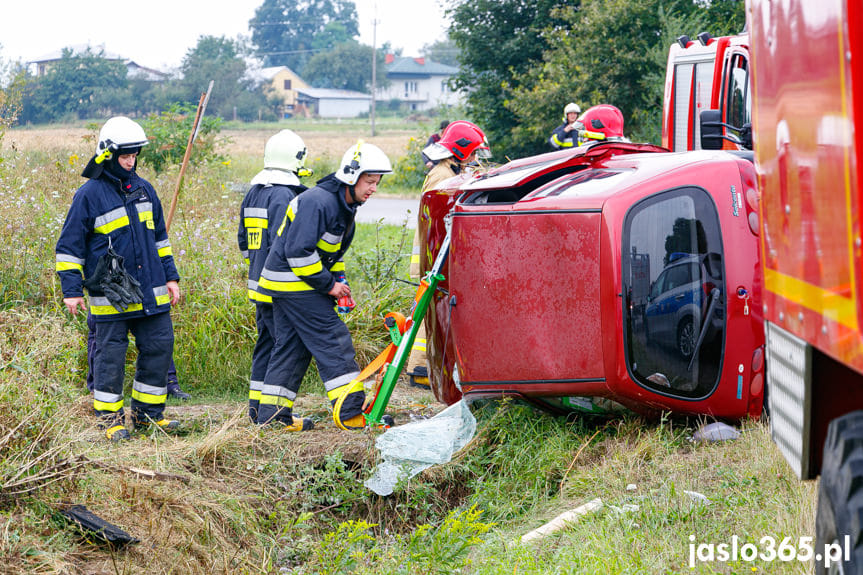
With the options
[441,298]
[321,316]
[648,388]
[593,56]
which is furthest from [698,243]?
[593,56]

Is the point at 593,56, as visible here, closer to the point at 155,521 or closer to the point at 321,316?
the point at 321,316

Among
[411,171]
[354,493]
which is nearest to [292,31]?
[411,171]

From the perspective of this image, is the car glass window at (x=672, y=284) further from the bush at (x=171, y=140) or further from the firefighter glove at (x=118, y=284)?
the bush at (x=171, y=140)

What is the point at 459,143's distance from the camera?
25.0 ft

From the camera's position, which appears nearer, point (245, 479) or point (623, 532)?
point (623, 532)

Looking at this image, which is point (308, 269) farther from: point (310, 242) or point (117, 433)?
point (117, 433)

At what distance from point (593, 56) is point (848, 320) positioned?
1502cm

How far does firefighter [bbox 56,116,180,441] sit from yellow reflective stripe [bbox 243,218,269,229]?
57 cm

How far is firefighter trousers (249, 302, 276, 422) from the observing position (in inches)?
252

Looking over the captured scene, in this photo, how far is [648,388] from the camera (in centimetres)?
482

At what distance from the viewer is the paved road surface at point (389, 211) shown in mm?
16578

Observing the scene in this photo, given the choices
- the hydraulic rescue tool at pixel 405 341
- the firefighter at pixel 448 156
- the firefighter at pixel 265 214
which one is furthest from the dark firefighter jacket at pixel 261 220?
the firefighter at pixel 448 156

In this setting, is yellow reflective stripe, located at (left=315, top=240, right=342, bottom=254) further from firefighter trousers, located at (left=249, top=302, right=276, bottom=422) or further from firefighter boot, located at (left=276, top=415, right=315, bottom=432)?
firefighter boot, located at (left=276, top=415, right=315, bottom=432)

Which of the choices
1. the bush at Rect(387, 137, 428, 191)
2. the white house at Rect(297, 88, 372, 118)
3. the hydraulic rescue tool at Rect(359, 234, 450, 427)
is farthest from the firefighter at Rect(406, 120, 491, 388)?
the white house at Rect(297, 88, 372, 118)
